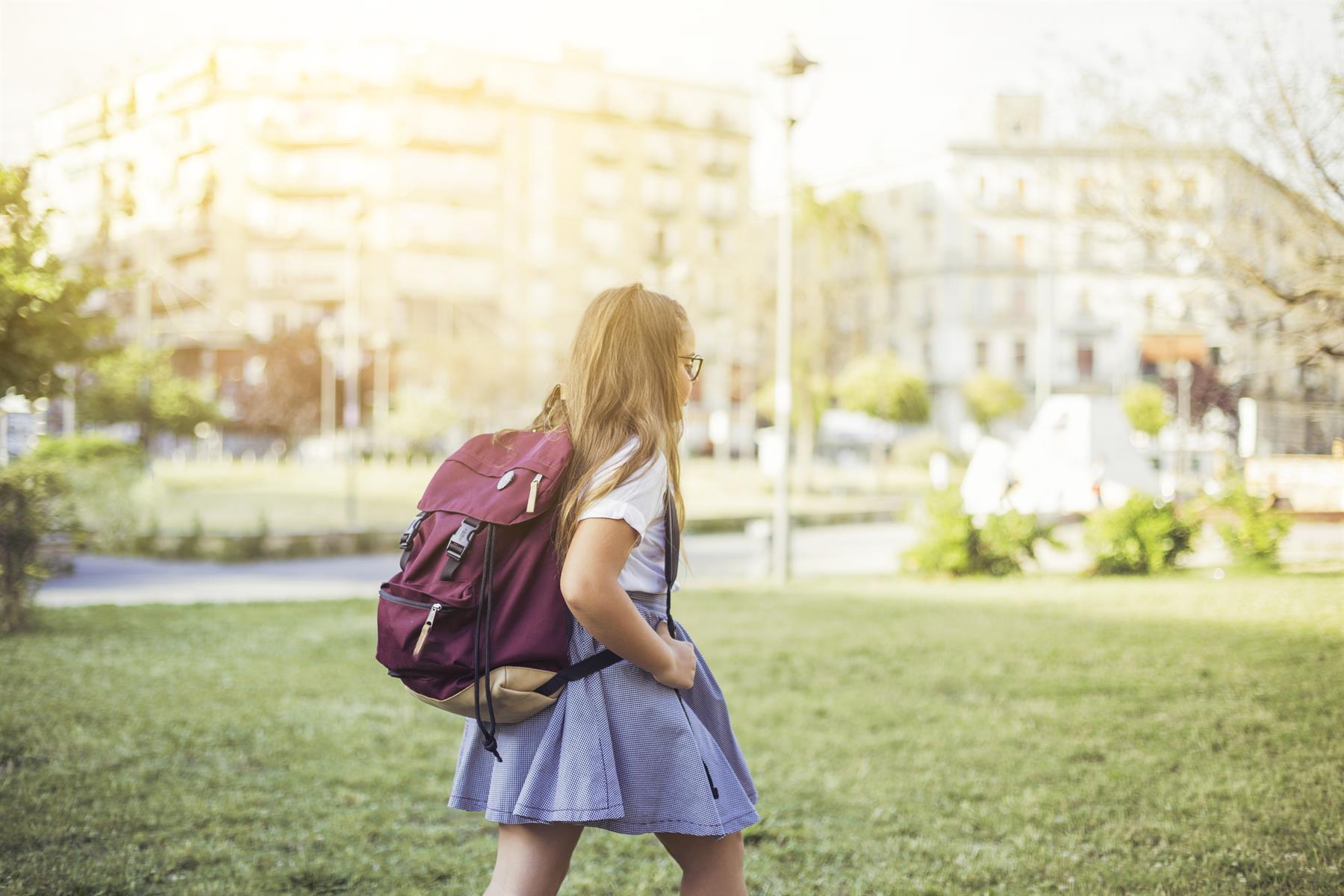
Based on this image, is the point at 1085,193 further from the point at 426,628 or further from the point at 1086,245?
the point at 426,628

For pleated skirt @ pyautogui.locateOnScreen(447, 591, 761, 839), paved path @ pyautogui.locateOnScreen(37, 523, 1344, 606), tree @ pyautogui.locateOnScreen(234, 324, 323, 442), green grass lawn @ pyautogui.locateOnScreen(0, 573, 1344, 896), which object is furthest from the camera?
tree @ pyautogui.locateOnScreen(234, 324, 323, 442)

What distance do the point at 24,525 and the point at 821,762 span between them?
5.32m

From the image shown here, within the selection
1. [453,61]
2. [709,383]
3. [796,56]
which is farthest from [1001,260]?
[796,56]

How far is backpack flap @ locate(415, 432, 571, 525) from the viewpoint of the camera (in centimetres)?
217

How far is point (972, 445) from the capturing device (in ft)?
156

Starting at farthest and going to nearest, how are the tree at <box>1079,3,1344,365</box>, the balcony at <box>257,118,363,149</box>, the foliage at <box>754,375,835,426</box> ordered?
the balcony at <box>257,118,363,149</box> < the foliage at <box>754,375,835,426</box> < the tree at <box>1079,3,1344,365</box>

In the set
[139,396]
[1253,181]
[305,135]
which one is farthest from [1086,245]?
[305,135]

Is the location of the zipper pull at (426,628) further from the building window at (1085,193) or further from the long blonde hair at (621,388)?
the building window at (1085,193)

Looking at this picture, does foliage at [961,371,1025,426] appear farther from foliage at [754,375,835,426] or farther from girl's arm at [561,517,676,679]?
girl's arm at [561,517,676,679]

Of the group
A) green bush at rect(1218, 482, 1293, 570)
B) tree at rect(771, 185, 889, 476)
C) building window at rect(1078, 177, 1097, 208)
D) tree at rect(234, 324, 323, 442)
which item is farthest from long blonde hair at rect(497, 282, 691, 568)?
tree at rect(234, 324, 323, 442)

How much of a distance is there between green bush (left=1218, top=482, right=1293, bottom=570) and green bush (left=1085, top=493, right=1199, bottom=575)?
0.36 m

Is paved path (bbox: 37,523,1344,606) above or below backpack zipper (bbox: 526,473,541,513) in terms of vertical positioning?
below

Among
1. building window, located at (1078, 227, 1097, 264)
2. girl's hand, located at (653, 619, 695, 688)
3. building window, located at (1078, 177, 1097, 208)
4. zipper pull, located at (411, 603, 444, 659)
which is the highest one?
building window, located at (1078, 177, 1097, 208)

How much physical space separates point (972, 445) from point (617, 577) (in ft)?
155
